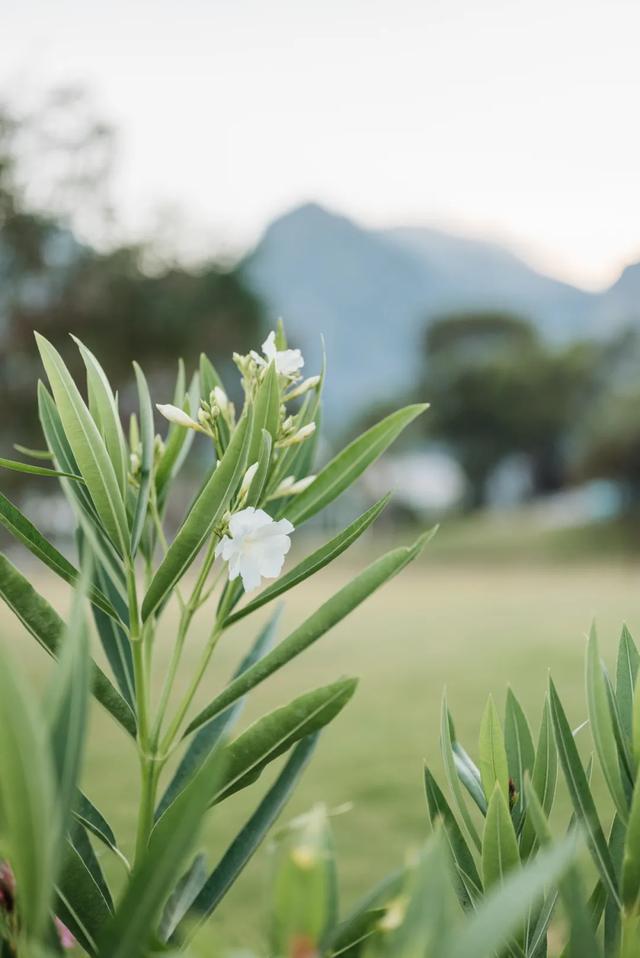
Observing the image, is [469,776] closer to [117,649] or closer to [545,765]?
[545,765]

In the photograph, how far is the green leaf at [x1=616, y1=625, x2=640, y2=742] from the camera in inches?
34.5

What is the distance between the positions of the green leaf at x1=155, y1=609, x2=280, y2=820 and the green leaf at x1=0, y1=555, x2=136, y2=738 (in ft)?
0.52

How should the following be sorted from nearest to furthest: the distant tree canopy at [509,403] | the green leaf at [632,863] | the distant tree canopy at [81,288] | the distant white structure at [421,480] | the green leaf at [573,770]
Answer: the green leaf at [632,863] < the green leaf at [573,770] < the distant tree canopy at [81,288] < the distant tree canopy at [509,403] < the distant white structure at [421,480]

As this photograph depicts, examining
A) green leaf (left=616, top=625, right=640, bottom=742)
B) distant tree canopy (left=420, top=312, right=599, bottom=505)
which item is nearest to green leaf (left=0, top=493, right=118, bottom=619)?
green leaf (left=616, top=625, right=640, bottom=742)

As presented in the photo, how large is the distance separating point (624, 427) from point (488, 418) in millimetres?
8482

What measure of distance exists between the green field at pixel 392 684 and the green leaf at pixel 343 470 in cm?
26

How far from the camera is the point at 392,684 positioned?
6430mm

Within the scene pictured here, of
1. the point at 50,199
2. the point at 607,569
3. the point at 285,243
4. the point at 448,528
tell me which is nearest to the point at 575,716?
the point at 50,199

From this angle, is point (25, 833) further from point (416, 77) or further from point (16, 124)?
point (416, 77)

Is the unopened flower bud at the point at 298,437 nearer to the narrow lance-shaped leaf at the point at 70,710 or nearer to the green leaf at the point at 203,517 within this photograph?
the green leaf at the point at 203,517

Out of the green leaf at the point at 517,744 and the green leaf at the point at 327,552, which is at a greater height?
the green leaf at the point at 327,552

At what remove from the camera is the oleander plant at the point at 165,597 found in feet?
1.90

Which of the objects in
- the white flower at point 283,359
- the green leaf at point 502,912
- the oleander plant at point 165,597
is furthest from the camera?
the white flower at point 283,359

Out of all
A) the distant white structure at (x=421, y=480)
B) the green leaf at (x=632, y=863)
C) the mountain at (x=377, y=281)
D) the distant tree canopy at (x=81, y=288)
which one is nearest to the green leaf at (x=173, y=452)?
the green leaf at (x=632, y=863)
